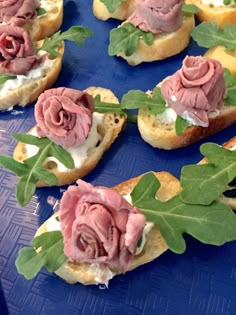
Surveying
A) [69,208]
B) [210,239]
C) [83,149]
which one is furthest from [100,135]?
[210,239]

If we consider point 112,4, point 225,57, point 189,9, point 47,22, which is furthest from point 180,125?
point 47,22

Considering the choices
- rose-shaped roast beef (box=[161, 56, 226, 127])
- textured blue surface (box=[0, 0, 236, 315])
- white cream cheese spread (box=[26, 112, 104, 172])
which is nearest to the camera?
textured blue surface (box=[0, 0, 236, 315])

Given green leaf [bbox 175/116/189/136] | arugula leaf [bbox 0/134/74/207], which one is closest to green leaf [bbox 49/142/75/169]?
arugula leaf [bbox 0/134/74/207]

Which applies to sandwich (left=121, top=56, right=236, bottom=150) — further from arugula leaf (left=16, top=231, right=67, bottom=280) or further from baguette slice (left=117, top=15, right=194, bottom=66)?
arugula leaf (left=16, top=231, right=67, bottom=280)

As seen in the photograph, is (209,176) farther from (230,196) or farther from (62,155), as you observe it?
(62,155)

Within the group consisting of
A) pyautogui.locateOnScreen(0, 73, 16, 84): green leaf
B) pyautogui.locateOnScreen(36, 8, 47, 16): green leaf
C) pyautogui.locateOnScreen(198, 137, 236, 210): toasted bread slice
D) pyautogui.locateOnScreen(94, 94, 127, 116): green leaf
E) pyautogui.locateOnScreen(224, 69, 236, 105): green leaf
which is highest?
pyautogui.locateOnScreen(224, 69, 236, 105): green leaf

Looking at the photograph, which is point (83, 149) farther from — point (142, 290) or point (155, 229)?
point (142, 290)

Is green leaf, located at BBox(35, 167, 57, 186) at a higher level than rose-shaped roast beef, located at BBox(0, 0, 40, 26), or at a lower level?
lower
